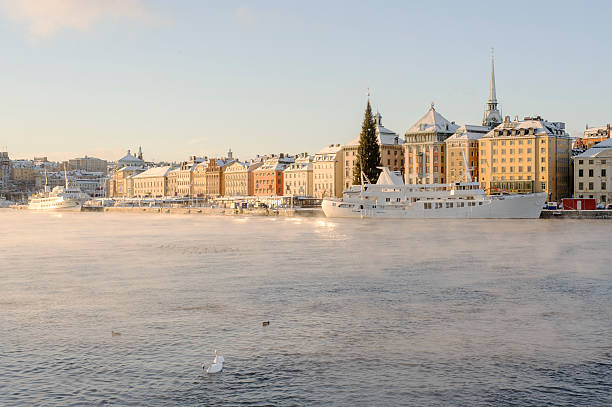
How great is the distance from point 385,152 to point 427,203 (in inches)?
2102

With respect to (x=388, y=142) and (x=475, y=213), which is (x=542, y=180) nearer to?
(x=475, y=213)

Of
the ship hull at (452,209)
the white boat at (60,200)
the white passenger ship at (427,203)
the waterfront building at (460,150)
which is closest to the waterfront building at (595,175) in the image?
the waterfront building at (460,150)

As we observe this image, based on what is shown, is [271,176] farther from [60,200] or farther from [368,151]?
[368,151]

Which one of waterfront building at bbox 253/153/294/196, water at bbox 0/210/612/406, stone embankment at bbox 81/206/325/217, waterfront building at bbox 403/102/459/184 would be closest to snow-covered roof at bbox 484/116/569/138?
waterfront building at bbox 403/102/459/184

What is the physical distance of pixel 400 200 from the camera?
100562mm

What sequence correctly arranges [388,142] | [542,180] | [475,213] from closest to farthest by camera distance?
[475,213]
[542,180]
[388,142]

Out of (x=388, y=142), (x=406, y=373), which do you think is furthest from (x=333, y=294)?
(x=388, y=142)

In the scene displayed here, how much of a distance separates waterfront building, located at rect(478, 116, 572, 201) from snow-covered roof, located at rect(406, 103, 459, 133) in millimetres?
12344

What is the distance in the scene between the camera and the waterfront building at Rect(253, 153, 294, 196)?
580ft

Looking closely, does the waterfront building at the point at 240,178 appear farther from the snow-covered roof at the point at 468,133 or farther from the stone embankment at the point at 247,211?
the snow-covered roof at the point at 468,133

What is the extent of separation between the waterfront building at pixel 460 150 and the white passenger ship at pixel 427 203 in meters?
24.8

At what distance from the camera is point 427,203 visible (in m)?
96.5

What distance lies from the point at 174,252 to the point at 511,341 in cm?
Answer: 2687

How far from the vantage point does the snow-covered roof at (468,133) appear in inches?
5069
